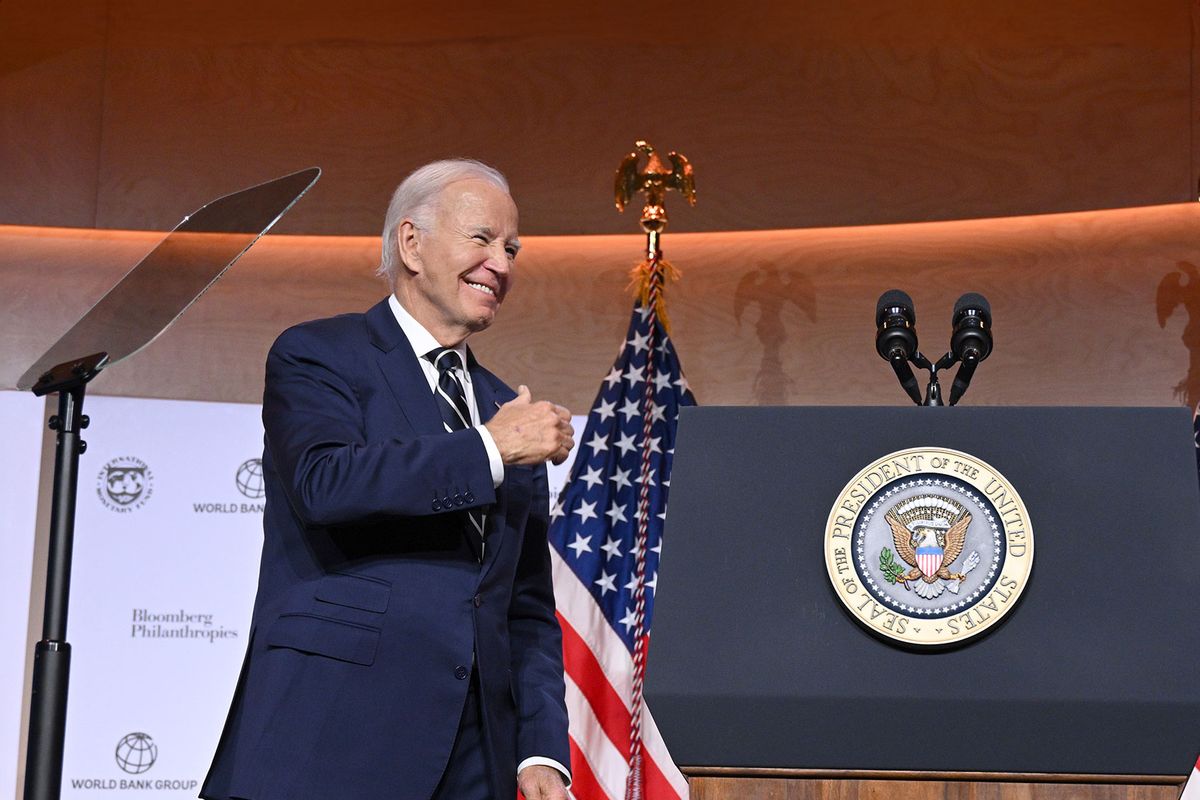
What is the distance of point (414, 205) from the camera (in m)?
2.20

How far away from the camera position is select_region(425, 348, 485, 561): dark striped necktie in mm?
1973

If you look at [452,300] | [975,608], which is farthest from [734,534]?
[452,300]

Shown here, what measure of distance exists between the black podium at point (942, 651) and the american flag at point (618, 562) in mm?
2010

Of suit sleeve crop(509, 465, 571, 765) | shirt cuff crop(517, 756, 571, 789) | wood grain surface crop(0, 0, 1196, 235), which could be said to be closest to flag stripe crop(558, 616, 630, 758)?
wood grain surface crop(0, 0, 1196, 235)

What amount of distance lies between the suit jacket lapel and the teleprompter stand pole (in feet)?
1.35

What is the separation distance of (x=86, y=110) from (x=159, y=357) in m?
0.92

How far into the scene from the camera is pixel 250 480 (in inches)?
171

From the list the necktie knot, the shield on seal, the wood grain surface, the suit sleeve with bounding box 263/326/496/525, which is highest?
the wood grain surface

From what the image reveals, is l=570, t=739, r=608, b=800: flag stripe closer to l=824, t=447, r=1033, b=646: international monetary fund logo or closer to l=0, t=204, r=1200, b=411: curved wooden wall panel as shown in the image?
l=0, t=204, r=1200, b=411: curved wooden wall panel

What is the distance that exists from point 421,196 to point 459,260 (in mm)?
153

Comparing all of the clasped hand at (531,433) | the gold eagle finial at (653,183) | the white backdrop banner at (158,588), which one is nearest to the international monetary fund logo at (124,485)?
the white backdrop banner at (158,588)

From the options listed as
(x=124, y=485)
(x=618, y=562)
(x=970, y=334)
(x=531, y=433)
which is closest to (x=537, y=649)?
(x=531, y=433)

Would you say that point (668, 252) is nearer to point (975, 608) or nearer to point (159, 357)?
point (159, 357)

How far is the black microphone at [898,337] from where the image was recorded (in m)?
2.36
